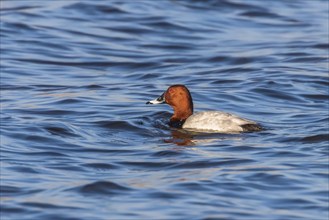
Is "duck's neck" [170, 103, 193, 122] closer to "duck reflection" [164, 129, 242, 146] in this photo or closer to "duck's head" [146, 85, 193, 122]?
"duck's head" [146, 85, 193, 122]

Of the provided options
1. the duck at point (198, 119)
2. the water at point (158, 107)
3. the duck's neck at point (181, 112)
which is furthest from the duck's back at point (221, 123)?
the duck's neck at point (181, 112)

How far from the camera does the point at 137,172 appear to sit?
11.7 metres

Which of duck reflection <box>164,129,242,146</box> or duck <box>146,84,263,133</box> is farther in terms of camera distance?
duck <box>146,84,263,133</box>

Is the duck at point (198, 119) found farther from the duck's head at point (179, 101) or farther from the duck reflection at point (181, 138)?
the duck reflection at point (181, 138)

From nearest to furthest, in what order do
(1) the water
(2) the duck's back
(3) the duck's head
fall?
(1) the water
(2) the duck's back
(3) the duck's head

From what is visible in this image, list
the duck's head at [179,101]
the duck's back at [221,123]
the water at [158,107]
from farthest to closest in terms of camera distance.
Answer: the duck's head at [179,101]
the duck's back at [221,123]
the water at [158,107]

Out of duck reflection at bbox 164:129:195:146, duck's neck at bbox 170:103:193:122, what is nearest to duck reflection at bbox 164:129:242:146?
duck reflection at bbox 164:129:195:146

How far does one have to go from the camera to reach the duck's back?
13711mm

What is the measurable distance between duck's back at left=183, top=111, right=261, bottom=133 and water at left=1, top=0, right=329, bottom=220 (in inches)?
6.1

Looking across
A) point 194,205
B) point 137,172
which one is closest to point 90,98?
point 137,172

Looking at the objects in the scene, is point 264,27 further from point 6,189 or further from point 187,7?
point 6,189

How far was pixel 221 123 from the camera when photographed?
1383cm

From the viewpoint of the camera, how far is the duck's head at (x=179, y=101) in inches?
577

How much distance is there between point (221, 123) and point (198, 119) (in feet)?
1.32
